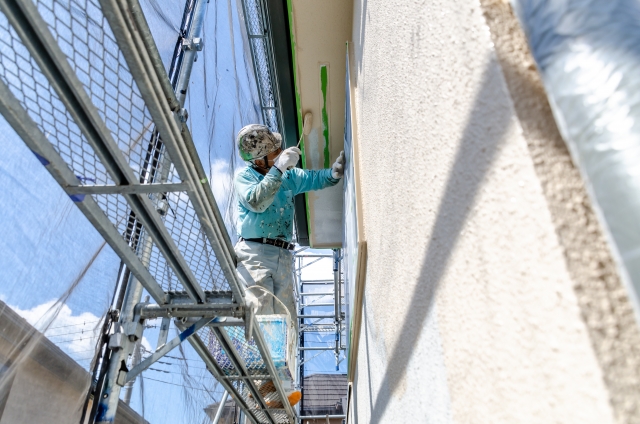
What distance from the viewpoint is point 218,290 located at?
6.79 ft

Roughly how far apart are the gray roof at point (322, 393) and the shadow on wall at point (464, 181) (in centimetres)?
920

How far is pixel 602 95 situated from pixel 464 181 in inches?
8.2

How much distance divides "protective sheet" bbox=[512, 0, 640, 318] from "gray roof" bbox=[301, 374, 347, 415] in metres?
9.61

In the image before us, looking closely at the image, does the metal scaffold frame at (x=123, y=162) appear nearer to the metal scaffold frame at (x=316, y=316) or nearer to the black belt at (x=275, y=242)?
the black belt at (x=275, y=242)

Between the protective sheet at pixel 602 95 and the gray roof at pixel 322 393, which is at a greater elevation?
the gray roof at pixel 322 393

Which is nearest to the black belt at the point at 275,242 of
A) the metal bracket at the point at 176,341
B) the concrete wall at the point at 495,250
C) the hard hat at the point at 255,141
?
the hard hat at the point at 255,141

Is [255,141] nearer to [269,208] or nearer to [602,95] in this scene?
[269,208]

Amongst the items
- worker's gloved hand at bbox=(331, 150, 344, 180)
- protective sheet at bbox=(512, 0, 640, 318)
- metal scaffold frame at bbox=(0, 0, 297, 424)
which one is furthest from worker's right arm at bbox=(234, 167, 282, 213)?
protective sheet at bbox=(512, 0, 640, 318)

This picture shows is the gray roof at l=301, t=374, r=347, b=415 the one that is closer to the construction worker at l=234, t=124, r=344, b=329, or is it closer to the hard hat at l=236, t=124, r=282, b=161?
the construction worker at l=234, t=124, r=344, b=329

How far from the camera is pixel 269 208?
3.44 m

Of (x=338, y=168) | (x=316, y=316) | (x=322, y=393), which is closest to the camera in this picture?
(x=338, y=168)

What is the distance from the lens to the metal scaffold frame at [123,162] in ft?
3.34

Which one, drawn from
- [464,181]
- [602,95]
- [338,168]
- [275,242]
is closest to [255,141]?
[338,168]

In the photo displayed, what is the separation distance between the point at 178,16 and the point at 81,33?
5.50ft
